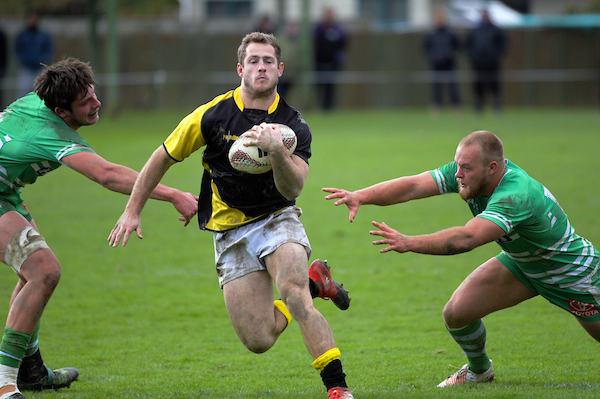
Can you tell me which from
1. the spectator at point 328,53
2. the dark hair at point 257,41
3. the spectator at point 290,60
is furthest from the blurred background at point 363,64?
the dark hair at point 257,41

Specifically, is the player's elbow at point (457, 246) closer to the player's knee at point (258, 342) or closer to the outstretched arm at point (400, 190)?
the outstretched arm at point (400, 190)

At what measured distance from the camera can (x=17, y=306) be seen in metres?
4.66

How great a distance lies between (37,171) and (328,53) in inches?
764

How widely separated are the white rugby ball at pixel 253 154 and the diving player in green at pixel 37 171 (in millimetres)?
556

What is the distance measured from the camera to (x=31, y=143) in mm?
4715

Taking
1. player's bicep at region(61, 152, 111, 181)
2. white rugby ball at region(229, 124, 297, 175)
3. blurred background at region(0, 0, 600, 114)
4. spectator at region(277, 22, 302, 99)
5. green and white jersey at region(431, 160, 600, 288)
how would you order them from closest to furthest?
1. green and white jersey at region(431, 160, 600, 288)
2. white rugby ball at region(229, 124, 297, 175)
3. player's bicep at region(61, 152, 111, 181)
4. spectator at region(277, 22, 302, 99)
5. blurred background at region(0, 0, 600, 114)

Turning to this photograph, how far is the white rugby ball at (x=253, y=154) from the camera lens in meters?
4.50

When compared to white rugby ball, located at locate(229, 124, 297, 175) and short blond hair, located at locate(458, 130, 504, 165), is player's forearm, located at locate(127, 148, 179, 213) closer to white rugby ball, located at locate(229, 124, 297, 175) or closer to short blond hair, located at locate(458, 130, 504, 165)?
white rugby ball, located at locate(229, 124, 297, 175)

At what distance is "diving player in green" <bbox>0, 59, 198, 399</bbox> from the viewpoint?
4645mm

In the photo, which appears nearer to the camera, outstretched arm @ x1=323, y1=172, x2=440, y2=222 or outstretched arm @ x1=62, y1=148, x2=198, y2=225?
outstretched arm @ x1=62, y1=148, x2=198, y2=225

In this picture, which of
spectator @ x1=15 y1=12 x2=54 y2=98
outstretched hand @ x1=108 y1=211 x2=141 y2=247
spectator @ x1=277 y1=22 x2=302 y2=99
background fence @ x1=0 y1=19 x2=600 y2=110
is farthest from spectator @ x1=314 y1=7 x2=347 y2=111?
outstretched hand @ x1=108 y1=211 x2=141 y2=247

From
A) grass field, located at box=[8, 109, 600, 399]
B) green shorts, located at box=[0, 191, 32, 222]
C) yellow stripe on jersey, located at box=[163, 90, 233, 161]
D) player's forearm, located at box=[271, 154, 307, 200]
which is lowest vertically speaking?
grass field, located at box=[8, 109, 600, 399]

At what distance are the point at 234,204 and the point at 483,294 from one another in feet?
5.84

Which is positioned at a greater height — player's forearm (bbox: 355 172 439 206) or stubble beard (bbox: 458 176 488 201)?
stubble beard (bbox: 458 176 488 201)
